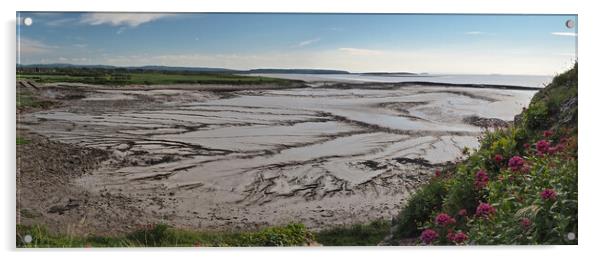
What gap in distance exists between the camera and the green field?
19.5ft

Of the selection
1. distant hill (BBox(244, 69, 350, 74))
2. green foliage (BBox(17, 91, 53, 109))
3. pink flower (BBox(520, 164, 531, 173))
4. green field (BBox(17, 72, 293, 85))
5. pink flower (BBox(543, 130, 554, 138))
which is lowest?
pink flower (BBox(520, 164, 531, 173))

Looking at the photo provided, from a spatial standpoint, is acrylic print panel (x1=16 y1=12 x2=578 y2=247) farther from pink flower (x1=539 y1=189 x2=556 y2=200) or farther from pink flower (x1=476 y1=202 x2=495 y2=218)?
pink flower (x1=539 y1=189 x2=556 y2=200)

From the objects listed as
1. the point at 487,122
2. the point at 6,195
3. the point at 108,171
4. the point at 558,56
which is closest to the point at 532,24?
the point at 558,56

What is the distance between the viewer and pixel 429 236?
575cm

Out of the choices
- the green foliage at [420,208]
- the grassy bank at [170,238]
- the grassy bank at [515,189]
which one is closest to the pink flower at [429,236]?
the grassy bank at [515,189]

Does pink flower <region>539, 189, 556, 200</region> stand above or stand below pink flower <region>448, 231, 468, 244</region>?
above

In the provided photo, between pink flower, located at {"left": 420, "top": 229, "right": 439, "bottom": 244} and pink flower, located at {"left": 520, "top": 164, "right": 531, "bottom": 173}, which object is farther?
pink flower, located at {"left": 420, "top": 229, "right": 439, "bottom": 244}

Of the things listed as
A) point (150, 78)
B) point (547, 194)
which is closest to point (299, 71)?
point (150, 78)

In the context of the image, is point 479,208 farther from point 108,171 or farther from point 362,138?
point 108,171

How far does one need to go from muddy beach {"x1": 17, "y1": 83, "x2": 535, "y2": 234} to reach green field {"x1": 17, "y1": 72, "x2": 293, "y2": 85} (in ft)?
0.24

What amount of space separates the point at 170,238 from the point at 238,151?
1072 mm

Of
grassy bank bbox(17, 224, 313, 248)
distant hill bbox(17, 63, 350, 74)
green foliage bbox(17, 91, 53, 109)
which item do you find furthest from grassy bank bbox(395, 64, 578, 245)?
green foliage bbox(17, 91, 53, 109)

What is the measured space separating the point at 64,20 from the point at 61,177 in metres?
1.53

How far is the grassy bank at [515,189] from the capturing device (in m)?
5.21
